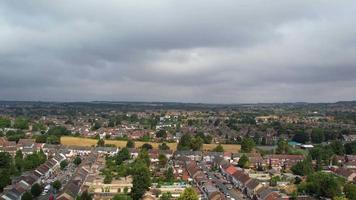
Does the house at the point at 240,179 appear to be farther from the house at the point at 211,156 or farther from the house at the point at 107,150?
the house at the point at 107,150

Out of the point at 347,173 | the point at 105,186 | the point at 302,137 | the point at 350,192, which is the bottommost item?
the point at 105,186

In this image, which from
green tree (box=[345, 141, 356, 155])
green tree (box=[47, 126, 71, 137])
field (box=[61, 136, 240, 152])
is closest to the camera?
green tree (box=[345, 141, 356, 155])

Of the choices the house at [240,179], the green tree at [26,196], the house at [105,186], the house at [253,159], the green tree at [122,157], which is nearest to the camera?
the green tree at [26,196]

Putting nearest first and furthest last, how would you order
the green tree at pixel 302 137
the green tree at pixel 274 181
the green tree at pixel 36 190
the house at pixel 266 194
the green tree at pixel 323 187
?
the house at pixel 266 194 → the green tree at pixel 36 190 → the green tree at pixel 323 187 → the green tree at pixel 274 181 → the green tree at pixel 302 137

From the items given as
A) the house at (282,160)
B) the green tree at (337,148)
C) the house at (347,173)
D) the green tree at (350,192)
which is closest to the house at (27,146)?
the house at (282,160)

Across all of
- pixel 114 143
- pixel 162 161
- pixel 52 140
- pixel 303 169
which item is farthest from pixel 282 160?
pixel 52 140

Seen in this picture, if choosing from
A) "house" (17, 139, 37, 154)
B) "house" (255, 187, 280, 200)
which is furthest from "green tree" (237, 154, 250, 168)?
"house" (17, 139, 37, 154)

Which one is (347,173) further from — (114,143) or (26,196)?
(114,143)

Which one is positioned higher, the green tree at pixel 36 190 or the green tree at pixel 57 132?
the green tree at pixel 57 132

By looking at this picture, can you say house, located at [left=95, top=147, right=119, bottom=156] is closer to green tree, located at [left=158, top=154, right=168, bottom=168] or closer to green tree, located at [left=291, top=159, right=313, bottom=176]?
green tree, located at [left=158, top=154, right=168, bottom=168]

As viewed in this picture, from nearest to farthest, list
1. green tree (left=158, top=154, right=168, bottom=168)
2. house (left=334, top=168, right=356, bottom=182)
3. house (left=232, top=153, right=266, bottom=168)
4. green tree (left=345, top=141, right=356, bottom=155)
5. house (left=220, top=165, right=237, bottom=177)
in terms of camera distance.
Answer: house (left=334, top=168, right=356, bottom=182) < house (left=220, top=165, right=237, bottom=177) < green tree (left=158, top=154, right=168, bottom=168) < house (left=232, top=153, right=266, bottom=168) < green tree (left=345, top=141, right=356, bottom=155)

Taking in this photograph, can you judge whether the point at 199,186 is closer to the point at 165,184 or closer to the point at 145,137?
the point at 165,184

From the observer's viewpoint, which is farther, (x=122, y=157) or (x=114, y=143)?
(x=114, y=143)
